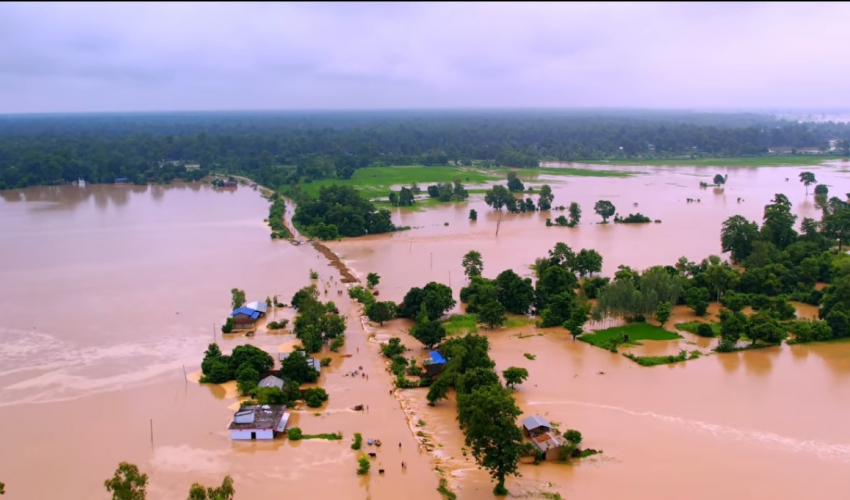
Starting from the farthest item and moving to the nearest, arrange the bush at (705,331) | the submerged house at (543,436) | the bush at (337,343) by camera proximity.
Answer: the bush at (705,331) < the bush at (337,343) < the submerged house at (543,436)

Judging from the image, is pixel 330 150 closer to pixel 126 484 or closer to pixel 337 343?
pixel 337 343

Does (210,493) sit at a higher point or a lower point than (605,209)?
lower

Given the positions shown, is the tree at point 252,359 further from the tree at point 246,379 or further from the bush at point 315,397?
the bush at point 315,397

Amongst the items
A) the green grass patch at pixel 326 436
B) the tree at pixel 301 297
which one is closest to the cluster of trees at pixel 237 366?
the green grass patch at pixel 326 436

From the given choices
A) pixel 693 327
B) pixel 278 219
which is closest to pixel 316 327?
pixel 693 327

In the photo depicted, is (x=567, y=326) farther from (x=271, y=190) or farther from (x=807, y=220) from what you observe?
(x=271, y=190)

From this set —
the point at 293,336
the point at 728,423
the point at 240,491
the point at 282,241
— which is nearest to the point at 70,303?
the point at 293,336
